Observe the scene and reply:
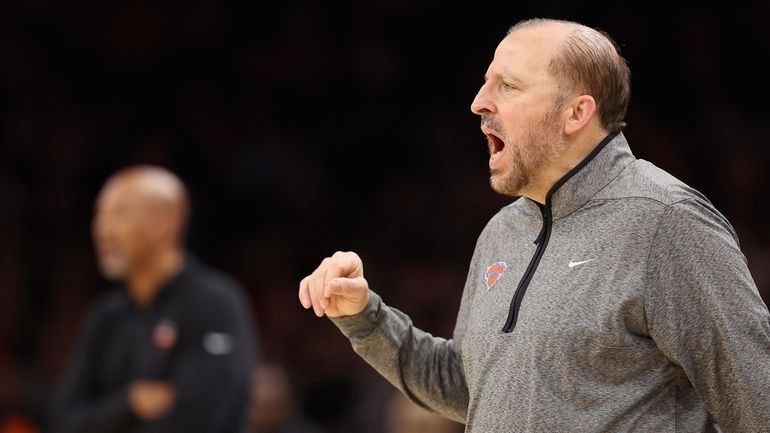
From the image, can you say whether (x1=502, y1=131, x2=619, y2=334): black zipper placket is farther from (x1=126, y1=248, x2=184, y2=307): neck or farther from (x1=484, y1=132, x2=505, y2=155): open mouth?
(x1=126, y1=248, x2=184, y2=307): neck

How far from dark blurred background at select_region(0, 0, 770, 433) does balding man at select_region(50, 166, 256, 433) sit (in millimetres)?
2465

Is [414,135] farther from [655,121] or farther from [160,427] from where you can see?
[160,427]

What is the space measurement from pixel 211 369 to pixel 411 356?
207cm

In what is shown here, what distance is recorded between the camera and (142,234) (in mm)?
4820

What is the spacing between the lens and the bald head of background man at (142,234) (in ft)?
15.8

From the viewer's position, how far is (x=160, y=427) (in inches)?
177

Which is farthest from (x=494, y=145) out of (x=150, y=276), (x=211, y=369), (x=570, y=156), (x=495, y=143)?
(x=150, y=276)

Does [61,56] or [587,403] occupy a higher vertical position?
[587,403]

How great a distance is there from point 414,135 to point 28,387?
3.27 meters

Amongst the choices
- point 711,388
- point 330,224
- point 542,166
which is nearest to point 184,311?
point 542,166

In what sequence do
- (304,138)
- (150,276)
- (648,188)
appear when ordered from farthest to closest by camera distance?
(304,138) < (150,276) < (648,188)

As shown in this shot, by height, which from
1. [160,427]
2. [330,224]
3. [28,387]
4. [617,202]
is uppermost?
[617,202]

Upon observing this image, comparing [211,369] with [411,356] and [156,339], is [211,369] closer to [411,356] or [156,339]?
[156,339]

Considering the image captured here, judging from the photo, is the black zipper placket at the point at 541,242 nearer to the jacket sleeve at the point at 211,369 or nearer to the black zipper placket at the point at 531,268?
the black zipper placket at the point at 531,268
